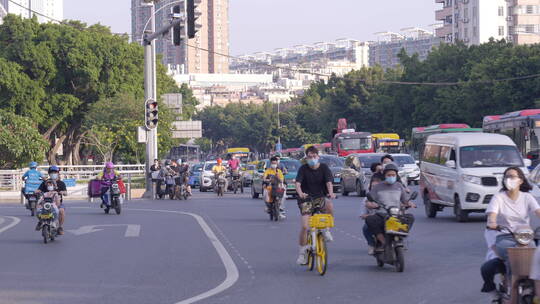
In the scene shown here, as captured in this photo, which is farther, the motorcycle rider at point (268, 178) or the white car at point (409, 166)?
the white car at point (409, 166)

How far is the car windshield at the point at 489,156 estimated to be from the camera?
22781 mm

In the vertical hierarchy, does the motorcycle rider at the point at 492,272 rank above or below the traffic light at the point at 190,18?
below

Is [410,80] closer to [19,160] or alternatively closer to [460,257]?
[19,160]

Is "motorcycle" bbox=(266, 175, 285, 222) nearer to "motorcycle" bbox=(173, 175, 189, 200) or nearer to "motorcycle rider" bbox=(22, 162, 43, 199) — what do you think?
"motorcycle rider" bbox=(22, 162, 43, 199)

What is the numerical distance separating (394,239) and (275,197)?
457 inches

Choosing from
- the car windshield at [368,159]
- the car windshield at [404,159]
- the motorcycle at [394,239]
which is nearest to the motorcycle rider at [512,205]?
the motorcycle at [394,239]

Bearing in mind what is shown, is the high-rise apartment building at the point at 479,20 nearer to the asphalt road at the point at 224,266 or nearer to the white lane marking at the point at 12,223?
the white lane marking at the point at 12,223

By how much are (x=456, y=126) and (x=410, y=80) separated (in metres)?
31.1

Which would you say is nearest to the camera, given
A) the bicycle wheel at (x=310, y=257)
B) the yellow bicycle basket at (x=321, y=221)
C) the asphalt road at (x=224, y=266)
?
the asphalt road at (x=224, y=266)

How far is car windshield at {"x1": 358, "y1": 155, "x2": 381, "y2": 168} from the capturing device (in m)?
38.2

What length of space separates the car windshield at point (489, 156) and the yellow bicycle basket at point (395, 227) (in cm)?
972

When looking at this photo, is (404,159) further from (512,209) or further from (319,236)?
(512,209)

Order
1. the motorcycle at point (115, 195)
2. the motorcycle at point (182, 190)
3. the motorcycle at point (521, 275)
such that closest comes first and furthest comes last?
the motorcycle at point (521, 275) < the motorcycle at point (115, 195) < the motorcycle at point (182, 190)

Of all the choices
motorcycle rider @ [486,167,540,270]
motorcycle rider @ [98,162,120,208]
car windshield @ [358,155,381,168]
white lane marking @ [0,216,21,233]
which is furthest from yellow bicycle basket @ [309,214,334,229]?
car windshield @ [358,155,381,168]
